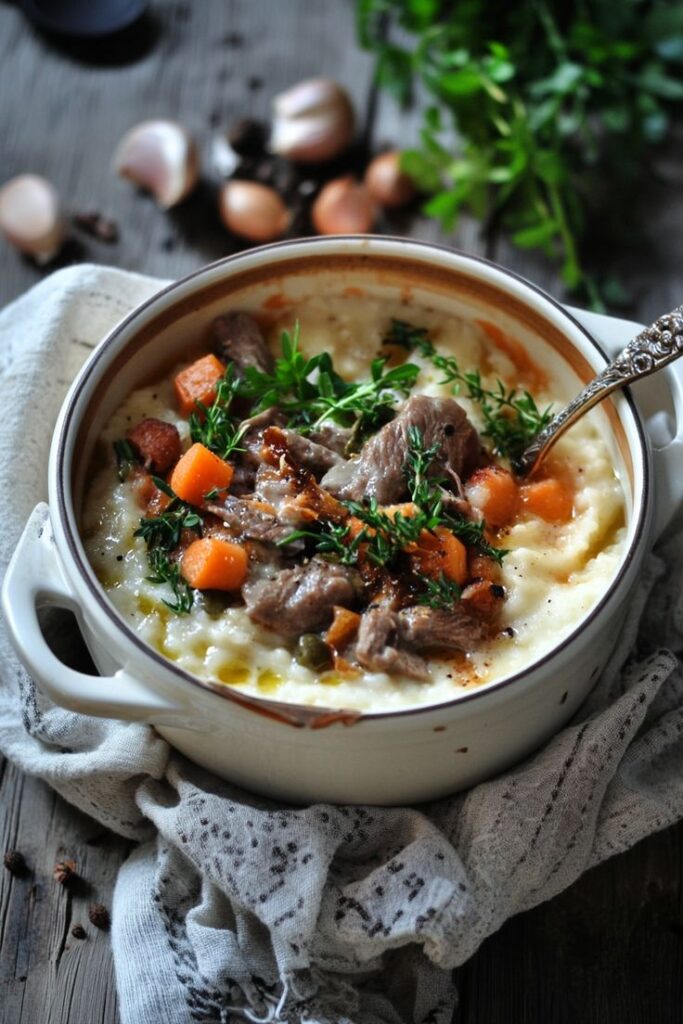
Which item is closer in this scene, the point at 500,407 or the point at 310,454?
the point at 310,454

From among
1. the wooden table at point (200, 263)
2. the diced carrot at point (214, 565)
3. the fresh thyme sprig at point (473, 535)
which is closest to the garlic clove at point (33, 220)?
the wooden table at point (200, 263)

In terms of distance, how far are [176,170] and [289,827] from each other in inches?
113

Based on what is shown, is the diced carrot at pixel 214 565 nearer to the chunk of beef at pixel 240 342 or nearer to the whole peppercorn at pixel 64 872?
the chunk of beef at pixel 240 342

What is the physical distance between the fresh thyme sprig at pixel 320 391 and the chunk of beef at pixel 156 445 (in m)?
0.26

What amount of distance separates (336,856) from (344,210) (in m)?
2.65

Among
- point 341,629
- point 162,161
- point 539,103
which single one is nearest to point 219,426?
point 341,629

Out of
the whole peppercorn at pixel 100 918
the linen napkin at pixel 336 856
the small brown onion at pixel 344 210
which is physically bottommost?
the whole peppercorn at pixel 100 918

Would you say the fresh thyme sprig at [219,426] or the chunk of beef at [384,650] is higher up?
the fresh thyme sprig at [219,426]

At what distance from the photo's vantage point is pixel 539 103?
195 inches

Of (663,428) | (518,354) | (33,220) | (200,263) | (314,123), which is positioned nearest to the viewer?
(663,428)

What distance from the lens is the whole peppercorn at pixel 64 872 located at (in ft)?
10.8

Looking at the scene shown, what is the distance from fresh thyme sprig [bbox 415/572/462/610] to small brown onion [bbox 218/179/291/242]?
2.16 metres

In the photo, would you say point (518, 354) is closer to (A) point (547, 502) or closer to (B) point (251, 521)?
(A) point (547, 502)

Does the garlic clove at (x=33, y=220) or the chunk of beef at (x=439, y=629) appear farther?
the garlic clove at (x=33, y=220)
